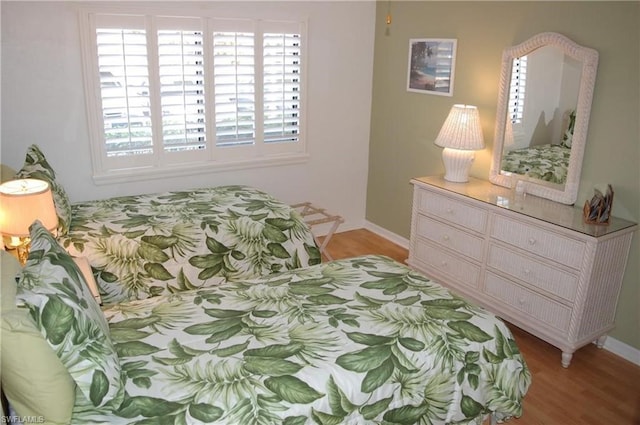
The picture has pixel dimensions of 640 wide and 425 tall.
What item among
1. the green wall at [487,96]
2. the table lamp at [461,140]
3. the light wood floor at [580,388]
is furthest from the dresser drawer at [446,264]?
the green wall at [487,96]

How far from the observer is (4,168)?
2.87 metres

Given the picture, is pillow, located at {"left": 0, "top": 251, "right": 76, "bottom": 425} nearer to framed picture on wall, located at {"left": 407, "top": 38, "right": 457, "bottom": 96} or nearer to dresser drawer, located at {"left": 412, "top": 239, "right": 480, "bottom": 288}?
dresser drawer, located at {"left": 412, "top": 239, "right": 480, "bottom": 288}

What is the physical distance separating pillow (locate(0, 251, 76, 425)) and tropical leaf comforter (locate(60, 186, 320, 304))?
4.63ft

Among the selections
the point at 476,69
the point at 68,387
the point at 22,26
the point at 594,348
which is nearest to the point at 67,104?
the point at 22,26

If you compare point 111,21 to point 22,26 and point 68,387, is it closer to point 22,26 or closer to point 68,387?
point 22,26

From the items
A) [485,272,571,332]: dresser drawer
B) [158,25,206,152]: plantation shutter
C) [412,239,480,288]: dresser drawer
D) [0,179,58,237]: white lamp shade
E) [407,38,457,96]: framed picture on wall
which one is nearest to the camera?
[0,179,58,237]: white lamp shade

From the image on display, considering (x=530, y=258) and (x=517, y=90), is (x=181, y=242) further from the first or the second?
(x=517, y=90)

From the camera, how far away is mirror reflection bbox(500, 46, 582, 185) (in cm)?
313

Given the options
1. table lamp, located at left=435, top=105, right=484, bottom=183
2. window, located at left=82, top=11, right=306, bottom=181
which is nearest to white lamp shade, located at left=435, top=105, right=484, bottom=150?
table lamp, located at left=435, top=105, right=484, bottom=183

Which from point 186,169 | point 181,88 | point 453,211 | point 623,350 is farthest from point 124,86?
point 623,350

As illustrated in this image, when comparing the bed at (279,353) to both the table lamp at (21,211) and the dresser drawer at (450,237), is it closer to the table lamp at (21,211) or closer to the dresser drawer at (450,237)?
the table lamp at (21,211)

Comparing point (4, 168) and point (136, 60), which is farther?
point (136, 60)

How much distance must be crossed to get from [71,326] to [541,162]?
9.38 feet

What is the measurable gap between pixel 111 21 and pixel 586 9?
2.92m
